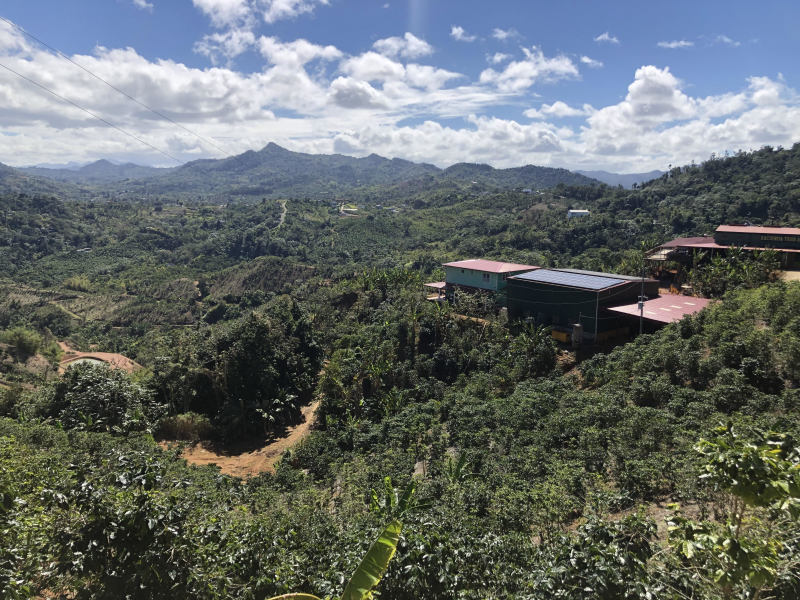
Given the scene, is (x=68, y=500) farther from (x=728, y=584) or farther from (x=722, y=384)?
(x=722, y=384)

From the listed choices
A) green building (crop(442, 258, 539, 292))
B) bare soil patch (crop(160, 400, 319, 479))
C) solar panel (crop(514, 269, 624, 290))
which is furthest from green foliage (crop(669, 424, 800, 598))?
green building (crop(442, 258, 539, 292))

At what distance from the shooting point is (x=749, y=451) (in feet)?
11.7

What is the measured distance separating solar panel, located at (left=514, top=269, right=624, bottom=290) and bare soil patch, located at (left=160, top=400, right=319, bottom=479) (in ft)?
53.3

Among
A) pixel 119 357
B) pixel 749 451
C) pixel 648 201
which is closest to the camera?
pixel 749 451

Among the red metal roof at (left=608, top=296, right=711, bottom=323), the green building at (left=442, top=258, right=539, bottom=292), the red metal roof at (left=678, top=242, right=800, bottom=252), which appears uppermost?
the red metal roof at (left=678, top=242, right=800, bottom=252)

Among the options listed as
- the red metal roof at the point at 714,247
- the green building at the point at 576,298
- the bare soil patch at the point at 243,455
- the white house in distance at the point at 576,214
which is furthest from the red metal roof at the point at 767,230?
the white house in distance at the point at 576,214

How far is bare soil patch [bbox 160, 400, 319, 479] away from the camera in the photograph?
63.2 feet

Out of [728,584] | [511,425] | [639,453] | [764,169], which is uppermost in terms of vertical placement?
[764,169]

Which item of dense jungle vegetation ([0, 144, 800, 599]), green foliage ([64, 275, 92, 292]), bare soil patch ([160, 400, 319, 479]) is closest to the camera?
dense jungle vegetation ([0, 144, 800, 599])

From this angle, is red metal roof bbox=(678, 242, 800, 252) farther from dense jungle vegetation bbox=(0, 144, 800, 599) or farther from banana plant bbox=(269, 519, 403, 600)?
banana plant bbox=(269, 519, 403, 600)

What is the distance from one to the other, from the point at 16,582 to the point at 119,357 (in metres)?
40.6

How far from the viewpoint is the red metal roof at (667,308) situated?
872 inches

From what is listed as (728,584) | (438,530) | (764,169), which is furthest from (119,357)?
(764,169)

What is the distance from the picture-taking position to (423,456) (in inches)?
585
